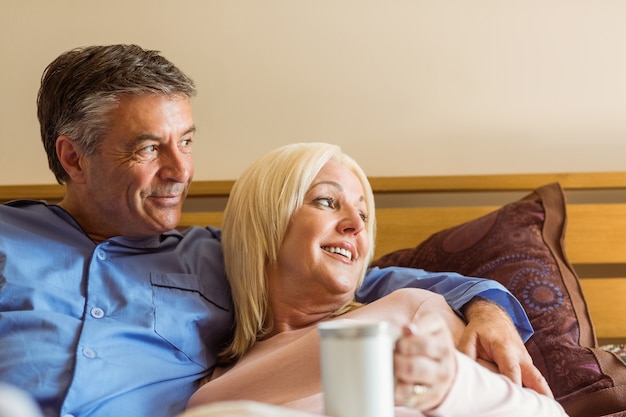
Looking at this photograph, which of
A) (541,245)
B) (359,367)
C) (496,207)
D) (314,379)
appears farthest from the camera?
(496,207)

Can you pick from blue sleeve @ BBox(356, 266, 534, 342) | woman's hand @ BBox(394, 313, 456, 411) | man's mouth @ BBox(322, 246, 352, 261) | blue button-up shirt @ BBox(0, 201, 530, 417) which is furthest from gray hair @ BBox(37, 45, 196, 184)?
woman's hand @ BBox(394, 313, 456, 411)

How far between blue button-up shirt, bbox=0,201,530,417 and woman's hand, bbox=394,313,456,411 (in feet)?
1.75

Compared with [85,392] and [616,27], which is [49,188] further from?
[616,27]

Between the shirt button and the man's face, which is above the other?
the man's face

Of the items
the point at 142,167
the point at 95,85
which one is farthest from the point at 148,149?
the point at 95,85

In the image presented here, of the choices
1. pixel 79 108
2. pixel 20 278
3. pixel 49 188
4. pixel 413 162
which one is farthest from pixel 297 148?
pixel 49 188

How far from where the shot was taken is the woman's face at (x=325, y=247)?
1.50m

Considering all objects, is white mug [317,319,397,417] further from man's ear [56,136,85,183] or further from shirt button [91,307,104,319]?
man's ear [56,136,85,183]

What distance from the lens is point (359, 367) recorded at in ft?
2.61

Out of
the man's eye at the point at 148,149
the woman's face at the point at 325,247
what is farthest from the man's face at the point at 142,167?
the woman's face at the point at 325,247

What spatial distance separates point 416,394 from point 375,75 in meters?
1.57

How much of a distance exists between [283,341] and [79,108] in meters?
0.62

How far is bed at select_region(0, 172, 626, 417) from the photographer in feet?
4.87

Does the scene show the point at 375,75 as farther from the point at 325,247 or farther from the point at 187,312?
the point at 187,312
